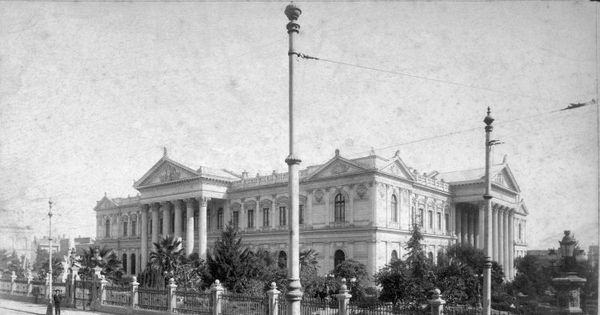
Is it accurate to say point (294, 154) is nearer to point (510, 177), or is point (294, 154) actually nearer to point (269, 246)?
point (269, 246)

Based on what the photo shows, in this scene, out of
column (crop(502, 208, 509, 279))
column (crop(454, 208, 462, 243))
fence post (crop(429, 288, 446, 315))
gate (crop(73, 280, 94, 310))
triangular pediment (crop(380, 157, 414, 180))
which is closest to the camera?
fence post (crop(429, 288, 446, 315))

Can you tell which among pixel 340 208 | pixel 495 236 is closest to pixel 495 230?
pixel 495 236

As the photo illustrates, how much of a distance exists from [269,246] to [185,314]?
25507mm

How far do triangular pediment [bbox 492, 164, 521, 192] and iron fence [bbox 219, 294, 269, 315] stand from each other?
1343 inches

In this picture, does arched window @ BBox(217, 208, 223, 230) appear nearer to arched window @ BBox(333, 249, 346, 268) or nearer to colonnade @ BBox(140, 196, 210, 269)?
colonnade @ BBox(140, 196, 210, 269)

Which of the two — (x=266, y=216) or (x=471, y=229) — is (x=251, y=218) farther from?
(x=471, y=229)

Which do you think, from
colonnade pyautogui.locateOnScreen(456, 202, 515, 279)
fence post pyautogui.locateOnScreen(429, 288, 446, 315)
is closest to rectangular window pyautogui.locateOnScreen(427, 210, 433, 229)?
colonnade pyautogui.locateOnScreen(456, 202, 515, 279)

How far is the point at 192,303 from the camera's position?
23812mm

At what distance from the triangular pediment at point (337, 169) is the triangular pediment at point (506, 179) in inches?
605

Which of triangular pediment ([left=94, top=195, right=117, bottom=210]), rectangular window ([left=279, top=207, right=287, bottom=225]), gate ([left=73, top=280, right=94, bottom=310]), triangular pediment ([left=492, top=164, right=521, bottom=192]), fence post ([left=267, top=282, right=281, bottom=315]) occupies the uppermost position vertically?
triangular pediment ([left=492, top=164, right=521, bottom=192])

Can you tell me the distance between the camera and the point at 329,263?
43.0 metres

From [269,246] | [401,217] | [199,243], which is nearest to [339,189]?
[401,217]

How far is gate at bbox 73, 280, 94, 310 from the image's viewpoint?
1209 inches

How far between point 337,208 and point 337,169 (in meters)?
2.98
